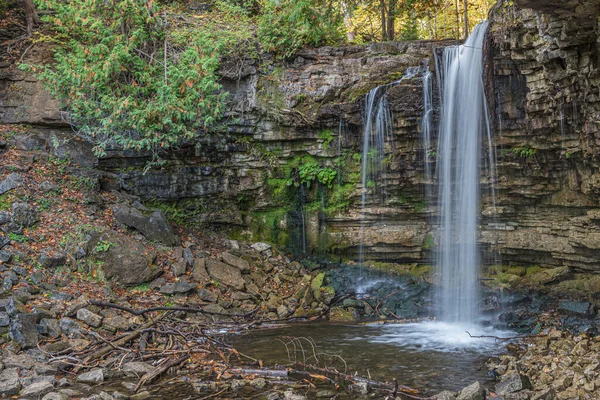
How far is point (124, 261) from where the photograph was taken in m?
10.2

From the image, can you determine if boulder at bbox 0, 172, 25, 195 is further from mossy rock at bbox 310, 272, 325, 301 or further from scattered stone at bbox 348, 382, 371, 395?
scattered stone at bbox 348, 382, 371, 395

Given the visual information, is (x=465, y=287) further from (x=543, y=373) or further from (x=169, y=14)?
(x=169, y=14)

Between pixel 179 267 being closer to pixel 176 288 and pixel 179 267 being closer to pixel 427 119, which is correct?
pixel 176 288

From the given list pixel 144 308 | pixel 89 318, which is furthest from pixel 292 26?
pixel 89 318

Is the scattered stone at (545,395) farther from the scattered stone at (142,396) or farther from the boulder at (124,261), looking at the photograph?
the boulder at (124,261)

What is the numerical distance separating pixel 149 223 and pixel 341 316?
510 cm

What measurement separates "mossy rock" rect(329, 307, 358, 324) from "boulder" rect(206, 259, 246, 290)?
7.12ft

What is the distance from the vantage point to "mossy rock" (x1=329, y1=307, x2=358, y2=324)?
10.9 meters

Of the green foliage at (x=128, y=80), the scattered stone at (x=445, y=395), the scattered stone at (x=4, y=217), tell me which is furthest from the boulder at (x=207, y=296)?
the scattered stone at (x=445, y=395)

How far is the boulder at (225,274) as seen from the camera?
443 inches

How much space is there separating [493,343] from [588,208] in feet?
13.5

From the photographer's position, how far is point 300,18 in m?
13.1

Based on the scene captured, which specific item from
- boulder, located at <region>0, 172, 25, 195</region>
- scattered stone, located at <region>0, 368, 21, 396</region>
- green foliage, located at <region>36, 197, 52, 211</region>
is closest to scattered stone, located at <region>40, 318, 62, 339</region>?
scattered stone, located at <region>0, 368, 21, 396</region>

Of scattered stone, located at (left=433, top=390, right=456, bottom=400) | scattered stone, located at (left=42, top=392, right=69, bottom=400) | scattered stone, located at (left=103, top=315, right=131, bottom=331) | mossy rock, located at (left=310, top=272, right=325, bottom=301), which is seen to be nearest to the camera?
scattered stone, located at (left=42, top=392, right=69, bottom=400)
